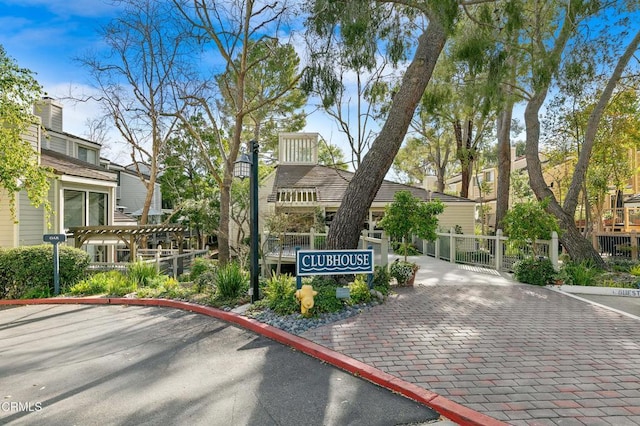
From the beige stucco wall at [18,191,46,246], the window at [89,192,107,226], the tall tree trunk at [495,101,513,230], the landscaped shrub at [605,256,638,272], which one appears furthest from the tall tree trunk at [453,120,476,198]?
the beige stucco wall at [18,191,46,246]

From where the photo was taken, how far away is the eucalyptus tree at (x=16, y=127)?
874cm

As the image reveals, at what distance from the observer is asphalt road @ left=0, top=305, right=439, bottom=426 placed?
3.48m

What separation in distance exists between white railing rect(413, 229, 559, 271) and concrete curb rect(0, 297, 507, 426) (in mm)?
6628

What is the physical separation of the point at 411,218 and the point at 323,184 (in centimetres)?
923

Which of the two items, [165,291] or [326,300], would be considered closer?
[326,300]

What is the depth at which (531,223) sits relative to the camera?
32.1ft

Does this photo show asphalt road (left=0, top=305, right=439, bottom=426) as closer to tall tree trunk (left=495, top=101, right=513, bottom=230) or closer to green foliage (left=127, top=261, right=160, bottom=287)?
green foliage (left=127, top=261, right=160, bottom=287)

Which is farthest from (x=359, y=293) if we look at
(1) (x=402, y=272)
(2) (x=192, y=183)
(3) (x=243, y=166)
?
(2) (x=192, y=183)

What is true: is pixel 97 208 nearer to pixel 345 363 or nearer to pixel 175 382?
pixel 175 382

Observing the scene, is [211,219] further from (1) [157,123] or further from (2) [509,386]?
(2) [509,386]

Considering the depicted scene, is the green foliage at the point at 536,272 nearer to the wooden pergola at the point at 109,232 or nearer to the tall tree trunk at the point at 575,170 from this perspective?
the tall tree trunk at the point at 575,170

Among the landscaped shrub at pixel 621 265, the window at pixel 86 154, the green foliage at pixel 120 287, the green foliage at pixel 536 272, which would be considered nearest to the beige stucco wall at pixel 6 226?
the green foliage at pixel 120 287

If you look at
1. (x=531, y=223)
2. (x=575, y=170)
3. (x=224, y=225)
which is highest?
(x=575, y=170)

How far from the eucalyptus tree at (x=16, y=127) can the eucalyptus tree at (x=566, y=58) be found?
1356 centimetres
